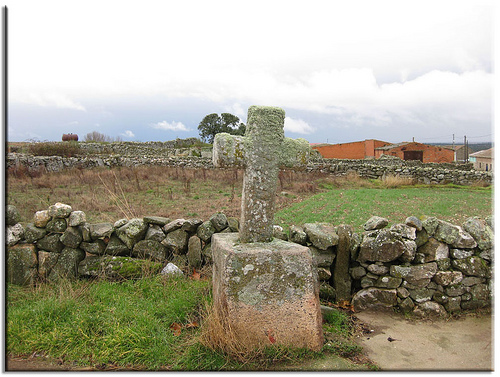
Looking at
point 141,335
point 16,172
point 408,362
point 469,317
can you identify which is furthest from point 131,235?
point 16,172

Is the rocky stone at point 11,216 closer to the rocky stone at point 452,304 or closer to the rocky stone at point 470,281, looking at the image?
the rocky stone at point 452,304

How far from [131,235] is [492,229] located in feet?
17.3

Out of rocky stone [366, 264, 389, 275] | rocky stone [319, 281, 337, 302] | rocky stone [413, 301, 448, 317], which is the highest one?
rocky stone [366, 264, 389, 275]

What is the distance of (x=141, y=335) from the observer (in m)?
3.45

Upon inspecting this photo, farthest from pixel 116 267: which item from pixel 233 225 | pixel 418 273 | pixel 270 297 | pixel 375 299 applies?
pixel 418 273

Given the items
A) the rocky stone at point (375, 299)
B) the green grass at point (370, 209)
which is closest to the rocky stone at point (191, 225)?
the rocky stone at point (375, 299)

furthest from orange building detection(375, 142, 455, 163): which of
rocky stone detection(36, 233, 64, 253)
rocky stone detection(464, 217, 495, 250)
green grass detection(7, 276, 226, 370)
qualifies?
rocky stone detection(36, 233, 64, 253)

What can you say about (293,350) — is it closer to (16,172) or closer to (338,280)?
(338,280)

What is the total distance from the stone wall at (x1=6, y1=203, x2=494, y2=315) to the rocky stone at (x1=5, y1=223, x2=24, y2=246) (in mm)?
12

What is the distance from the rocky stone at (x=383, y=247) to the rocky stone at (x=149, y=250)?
2.97m

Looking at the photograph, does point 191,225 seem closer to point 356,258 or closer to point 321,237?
point 321,237

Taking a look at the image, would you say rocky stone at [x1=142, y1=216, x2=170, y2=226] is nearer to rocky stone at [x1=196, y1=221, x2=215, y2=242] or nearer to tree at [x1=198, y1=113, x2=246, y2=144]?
rocky stone at [x1=196, y1=221, x2=215, y2=242]

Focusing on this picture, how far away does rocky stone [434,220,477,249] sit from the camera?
15.5 feet

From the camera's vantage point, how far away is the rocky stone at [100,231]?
16.4 ft
